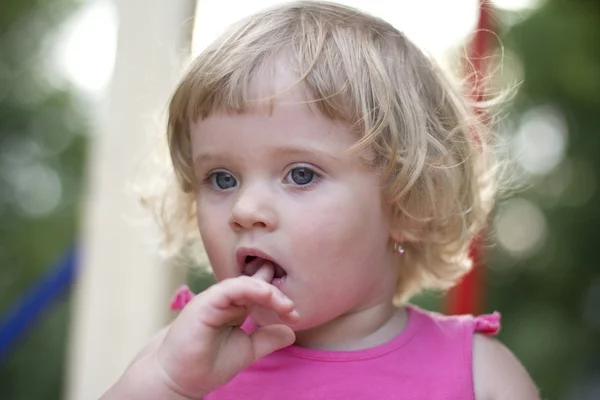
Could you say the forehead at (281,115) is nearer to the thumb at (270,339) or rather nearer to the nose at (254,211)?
the nose at (254,211)

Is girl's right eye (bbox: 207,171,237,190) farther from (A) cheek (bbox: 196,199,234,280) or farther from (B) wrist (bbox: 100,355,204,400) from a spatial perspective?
(B) wrist (bbox: 100,355,204,400)

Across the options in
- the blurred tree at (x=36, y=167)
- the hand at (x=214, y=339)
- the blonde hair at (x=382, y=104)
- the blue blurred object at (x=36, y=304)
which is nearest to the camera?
the hand at (x=214, y=339)

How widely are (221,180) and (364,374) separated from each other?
280 mm

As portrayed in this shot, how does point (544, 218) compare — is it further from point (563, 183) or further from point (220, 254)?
point (220, 254)

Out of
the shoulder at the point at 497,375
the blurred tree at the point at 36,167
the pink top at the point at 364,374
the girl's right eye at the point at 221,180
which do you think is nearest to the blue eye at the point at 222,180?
the girl's right eye at the point at 221,180

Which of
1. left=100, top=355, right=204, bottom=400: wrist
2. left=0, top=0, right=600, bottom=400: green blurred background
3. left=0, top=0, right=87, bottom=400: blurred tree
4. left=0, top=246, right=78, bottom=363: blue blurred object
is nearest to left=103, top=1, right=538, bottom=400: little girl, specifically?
left=100, top=355, right=204, bottom=400: wrist

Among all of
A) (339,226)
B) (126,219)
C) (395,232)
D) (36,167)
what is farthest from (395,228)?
(36,167)

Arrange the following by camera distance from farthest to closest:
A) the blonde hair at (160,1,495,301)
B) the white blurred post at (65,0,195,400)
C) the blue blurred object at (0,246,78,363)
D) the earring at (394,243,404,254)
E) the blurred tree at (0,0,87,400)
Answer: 1. the blurred tree at (0,0,87,400)
2. the blue blurred object at (0,246,78,363)
3. the white blurred post at (65,0,195,400)
4. the earring at (394,243,404,254)
5. the blonde hair at (160,1,495,301)

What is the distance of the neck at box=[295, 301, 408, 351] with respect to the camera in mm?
968

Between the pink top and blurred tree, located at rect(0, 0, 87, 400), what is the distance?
2.08m

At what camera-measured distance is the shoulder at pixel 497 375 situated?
0.95 m

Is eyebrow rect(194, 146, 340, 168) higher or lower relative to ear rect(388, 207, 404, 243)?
higher

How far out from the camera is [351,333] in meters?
0.97

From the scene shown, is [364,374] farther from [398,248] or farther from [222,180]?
[222,180]
